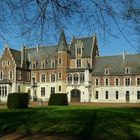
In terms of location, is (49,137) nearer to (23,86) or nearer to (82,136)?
(82,136)

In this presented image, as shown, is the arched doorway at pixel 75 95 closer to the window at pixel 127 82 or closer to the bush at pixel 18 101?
the window at pixel 127 82

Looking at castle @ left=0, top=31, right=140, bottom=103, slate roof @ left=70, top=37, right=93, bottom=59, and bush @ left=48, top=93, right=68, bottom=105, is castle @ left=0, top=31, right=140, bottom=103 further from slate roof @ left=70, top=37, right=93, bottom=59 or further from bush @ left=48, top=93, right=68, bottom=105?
bush @ left=48, top=93, right=68, bottom=105

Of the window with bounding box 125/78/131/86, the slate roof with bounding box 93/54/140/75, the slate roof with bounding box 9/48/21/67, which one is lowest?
the window with bounding box 125/78/131/86

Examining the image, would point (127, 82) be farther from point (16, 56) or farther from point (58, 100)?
point (58, 100)

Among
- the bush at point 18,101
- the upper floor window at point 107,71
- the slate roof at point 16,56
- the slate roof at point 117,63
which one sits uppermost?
the slate roof at point 16,56

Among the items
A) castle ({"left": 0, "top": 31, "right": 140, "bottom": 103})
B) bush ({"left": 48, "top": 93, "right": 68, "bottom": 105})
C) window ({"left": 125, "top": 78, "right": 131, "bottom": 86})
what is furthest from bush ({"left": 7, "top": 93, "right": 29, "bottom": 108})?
window ({"left": 125, "top": 78, "right": 131, "bottom": 86})

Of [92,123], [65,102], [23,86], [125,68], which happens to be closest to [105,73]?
[125,68]

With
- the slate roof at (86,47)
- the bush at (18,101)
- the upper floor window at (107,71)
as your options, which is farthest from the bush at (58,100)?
the slate roof at (86,47)

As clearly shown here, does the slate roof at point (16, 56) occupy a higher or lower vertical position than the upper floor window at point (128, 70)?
higher

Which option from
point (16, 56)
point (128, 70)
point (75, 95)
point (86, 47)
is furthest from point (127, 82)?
point (16, 56)

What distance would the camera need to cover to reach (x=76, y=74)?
215ft

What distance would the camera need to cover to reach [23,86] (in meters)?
69.4

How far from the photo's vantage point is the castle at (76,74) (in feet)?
206

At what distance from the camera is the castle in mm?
62750
